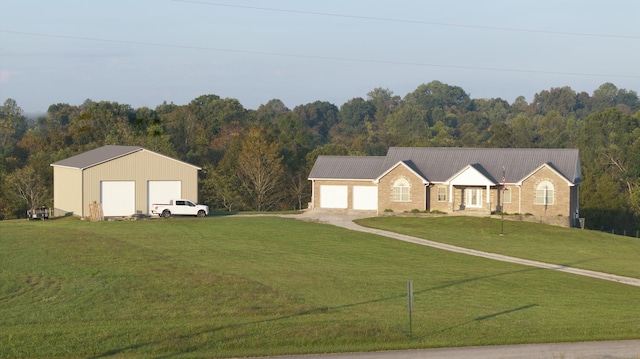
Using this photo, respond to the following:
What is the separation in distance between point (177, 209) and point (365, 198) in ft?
48.1

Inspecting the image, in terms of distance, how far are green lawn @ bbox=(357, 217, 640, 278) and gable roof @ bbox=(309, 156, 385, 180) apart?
5958 mm

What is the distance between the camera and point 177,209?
59.0 meters

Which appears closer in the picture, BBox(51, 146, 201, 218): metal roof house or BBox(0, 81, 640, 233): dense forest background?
BBox(51, 146, 201, 218): metal roof house

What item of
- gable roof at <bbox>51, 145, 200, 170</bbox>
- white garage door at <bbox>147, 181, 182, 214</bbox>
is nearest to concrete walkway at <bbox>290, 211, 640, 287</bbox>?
white garage door at <bbox>147, 181, 182, 214</bbox>

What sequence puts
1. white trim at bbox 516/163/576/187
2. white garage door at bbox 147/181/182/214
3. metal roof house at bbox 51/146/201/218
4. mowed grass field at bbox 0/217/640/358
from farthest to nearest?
1. white trim at bbox 516/163/576/187
2. white garage door at bbox 147/181/182/214
3. metal roof house at bbox 51/146/201/218
4. mowed grass field at bbox 0/217/640/358

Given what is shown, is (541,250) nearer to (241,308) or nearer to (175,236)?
(175,236)

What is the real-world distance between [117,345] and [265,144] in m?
64.8

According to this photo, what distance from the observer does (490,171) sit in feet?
213

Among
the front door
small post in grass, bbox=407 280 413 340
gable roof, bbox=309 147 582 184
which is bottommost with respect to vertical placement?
small post in grass, bbox=407 280 413 340

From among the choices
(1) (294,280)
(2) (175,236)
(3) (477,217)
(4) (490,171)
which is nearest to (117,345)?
(1) (294,280)

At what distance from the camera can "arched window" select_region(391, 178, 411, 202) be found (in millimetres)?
64500

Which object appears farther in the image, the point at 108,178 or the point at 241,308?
the point at 108,178

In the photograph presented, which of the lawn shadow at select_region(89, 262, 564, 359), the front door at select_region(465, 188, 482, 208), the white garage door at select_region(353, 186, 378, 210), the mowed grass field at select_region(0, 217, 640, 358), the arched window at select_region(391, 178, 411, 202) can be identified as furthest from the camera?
the white garage door at select_region(353, 186, 378, 210)

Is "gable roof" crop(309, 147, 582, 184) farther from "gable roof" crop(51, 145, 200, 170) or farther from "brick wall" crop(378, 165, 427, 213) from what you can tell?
"gable roof" crop(51, 145, 200, 170)
